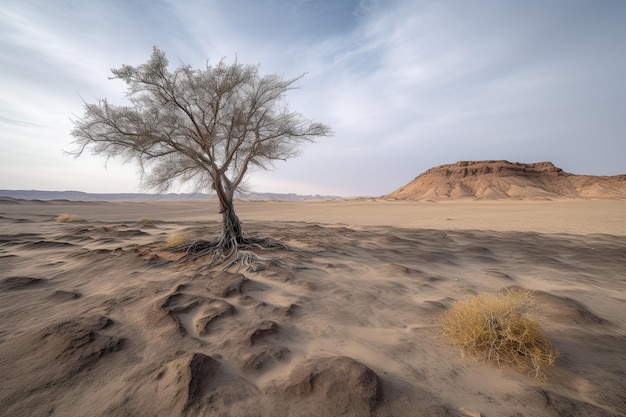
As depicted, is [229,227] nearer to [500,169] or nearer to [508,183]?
[508,183]

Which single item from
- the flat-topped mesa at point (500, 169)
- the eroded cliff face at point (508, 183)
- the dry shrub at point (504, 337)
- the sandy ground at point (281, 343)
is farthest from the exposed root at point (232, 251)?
the flat-topped mesa at point (500, 169)

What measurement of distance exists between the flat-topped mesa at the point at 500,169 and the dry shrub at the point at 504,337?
9943cm

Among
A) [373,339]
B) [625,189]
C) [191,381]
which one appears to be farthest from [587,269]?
[625,189]

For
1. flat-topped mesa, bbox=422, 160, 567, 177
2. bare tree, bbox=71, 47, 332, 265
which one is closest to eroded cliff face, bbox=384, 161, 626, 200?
flat-topped mesa, bbox=422, 160, 567, 177

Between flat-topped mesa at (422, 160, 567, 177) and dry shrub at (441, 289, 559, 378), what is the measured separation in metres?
99.4

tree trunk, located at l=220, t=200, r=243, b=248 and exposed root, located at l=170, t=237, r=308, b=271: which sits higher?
tree trunk, located at l=220, t=200, r=243, b=248

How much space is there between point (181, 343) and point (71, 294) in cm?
343

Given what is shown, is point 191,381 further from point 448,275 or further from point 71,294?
point 448,275

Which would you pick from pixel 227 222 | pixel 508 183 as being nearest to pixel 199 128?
pixel 227 222

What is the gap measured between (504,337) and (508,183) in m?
93.7

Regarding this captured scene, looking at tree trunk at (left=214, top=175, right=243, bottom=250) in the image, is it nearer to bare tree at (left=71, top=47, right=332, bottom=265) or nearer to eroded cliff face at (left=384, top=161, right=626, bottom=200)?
bare tree at (left=71, top=47, right=332, bottom=265)

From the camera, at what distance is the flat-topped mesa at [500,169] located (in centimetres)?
8529

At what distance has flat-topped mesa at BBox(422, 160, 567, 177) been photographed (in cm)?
8529

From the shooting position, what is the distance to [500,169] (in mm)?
85875
